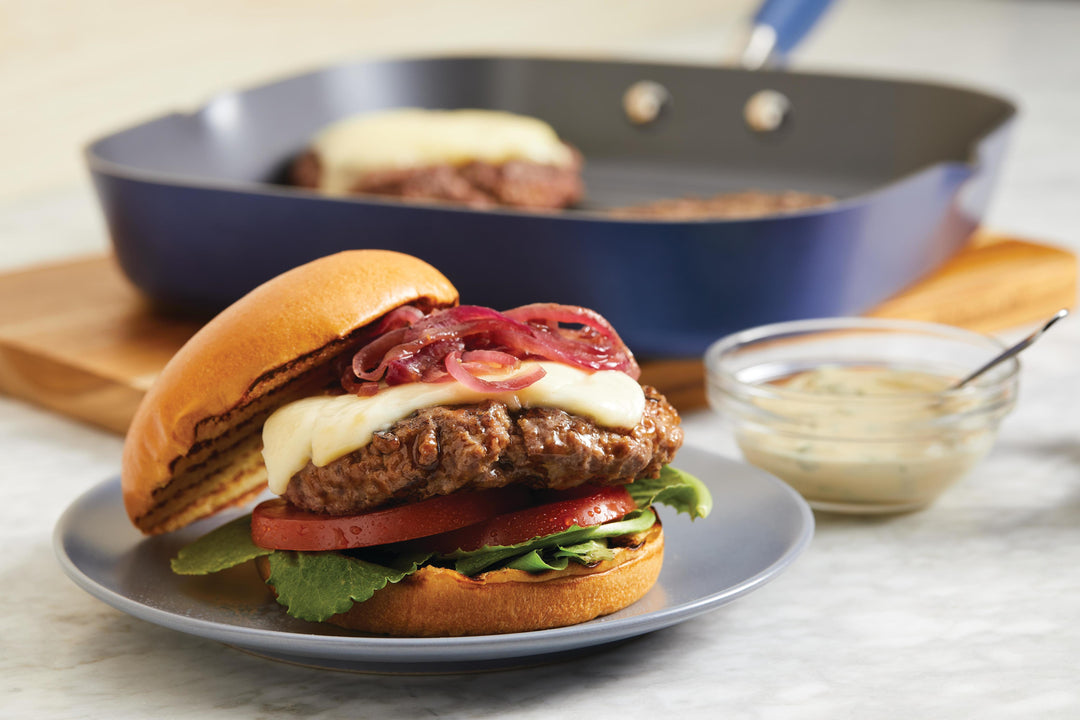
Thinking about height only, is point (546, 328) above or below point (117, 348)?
Answer: above

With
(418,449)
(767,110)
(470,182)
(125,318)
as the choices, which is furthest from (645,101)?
(418,449)

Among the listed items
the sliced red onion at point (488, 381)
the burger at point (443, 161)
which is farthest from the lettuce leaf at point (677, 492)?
the burger at point (443, 161)

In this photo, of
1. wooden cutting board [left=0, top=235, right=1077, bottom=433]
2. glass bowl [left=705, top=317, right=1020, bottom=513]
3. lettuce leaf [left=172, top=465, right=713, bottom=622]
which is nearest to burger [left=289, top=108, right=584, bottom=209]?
wooden cutting board [left=0, top=235, right=1077, bottom=433]

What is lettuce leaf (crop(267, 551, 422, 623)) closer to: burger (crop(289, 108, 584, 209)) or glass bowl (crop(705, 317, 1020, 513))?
glass bowl (crop(705, 317, 1020, 513))

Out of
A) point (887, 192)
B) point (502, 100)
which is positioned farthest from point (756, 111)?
point (887, 192)

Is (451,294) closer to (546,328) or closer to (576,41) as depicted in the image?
(546,328)
